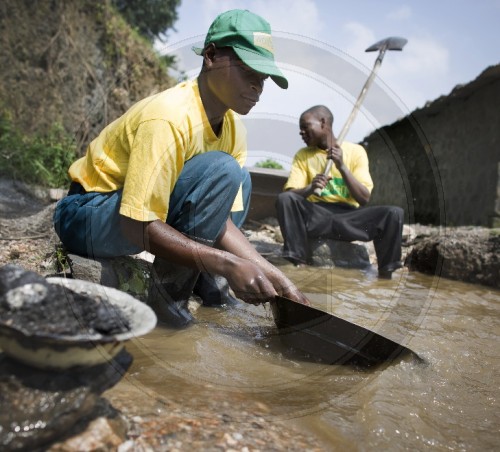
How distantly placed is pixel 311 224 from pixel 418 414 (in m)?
2.91

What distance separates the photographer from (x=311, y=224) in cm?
408

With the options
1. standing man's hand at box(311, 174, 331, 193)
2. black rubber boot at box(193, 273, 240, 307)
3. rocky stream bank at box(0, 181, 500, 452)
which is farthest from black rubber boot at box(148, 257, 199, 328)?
standing man's hand at box(311, 174, 331, 193)

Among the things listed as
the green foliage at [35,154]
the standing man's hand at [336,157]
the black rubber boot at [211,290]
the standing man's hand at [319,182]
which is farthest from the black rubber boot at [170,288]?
the green foliage at [35,154]

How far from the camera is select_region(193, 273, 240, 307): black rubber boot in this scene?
2.33 metres

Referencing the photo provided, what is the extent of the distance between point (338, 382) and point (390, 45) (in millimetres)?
4159

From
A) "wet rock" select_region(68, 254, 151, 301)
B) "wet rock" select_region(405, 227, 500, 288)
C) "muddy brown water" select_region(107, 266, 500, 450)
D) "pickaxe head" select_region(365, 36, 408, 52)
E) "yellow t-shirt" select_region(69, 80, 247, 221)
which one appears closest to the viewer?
"muddy brown water" select_region(107, 266, 500, 450)

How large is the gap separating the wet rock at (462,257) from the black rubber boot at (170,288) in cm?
286

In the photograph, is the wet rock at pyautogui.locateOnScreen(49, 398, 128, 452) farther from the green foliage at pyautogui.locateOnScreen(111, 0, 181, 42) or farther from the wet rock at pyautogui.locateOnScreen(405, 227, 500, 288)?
the green foliage at pyautogui.locateOnScreen(111, 0, 181, 42)

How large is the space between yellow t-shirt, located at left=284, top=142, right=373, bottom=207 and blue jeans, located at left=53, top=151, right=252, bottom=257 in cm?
242

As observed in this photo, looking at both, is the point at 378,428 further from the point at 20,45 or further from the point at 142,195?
the point at 20,45

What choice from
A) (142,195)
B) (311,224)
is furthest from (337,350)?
(311,224)

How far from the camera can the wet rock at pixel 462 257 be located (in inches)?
146

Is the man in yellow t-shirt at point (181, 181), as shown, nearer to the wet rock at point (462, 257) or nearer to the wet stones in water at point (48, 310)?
the wet stones in water at point (48, 310)

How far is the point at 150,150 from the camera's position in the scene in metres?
1.50
